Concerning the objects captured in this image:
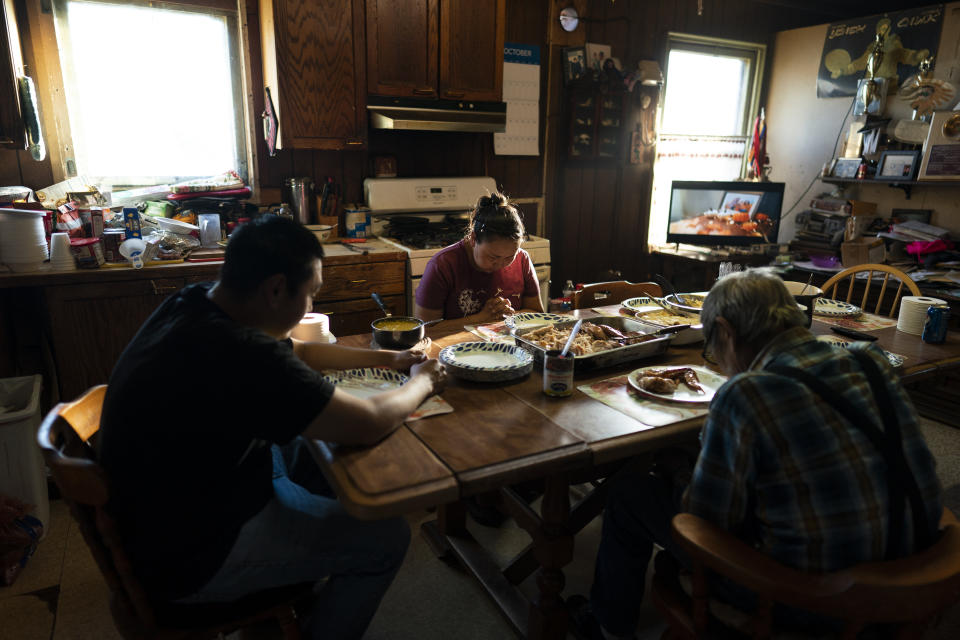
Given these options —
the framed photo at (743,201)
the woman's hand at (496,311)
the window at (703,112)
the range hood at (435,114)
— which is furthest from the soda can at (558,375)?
the window at (703,112)

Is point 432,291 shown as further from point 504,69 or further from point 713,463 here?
point 504,69

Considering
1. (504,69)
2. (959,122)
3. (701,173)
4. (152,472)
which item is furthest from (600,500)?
(701,173)

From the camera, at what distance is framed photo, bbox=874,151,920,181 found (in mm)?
3715

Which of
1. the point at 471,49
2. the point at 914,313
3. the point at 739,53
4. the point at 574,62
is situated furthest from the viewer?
the point at 739,53

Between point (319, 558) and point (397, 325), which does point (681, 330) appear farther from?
point (319, 558)

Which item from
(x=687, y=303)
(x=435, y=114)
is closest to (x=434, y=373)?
(x=687, y=303)

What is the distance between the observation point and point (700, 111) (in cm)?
475

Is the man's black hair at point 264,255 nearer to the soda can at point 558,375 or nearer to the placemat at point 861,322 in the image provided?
the soda can at point 558,375

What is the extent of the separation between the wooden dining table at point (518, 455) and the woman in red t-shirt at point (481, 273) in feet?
1.44

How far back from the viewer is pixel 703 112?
15.6 ft

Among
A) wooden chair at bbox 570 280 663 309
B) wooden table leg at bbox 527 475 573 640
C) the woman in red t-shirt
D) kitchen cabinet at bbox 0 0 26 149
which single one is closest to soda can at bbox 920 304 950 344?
wooden chair at bbox 570 280 663 309

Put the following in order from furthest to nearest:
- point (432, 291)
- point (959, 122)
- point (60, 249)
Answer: point (959, 122)
point (60, 249)
point (432, 291)

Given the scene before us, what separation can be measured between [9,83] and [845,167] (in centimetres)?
473

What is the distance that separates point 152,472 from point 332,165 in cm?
280
